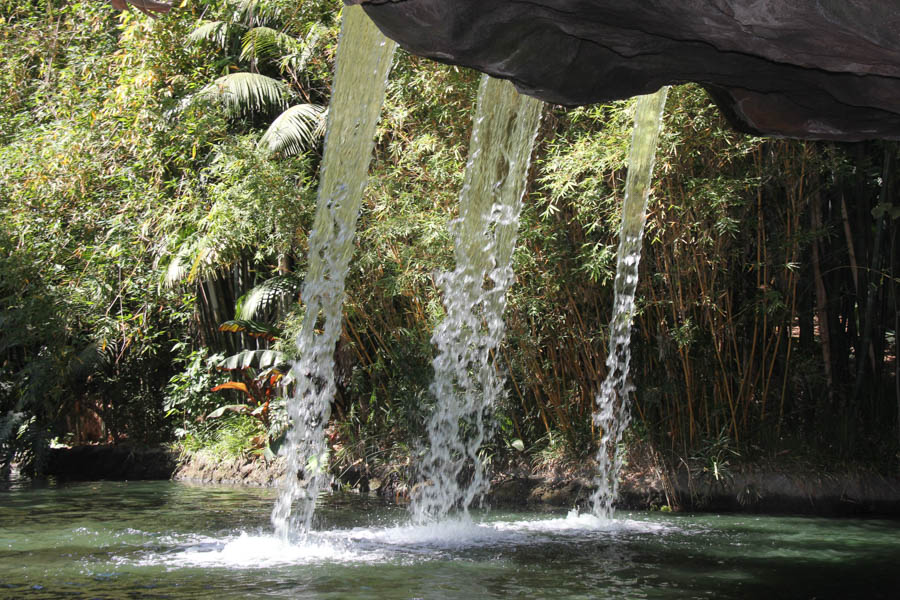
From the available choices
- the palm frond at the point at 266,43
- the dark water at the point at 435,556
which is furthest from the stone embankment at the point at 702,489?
the palm frond at the point at 266,43

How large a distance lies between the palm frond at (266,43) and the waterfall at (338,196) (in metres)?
2.58

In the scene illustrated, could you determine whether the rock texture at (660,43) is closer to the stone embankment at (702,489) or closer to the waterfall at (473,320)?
the waterfall at (473,320)

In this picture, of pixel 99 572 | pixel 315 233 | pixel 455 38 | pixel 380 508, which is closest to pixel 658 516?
pixel 380 508

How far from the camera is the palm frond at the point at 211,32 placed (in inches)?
390

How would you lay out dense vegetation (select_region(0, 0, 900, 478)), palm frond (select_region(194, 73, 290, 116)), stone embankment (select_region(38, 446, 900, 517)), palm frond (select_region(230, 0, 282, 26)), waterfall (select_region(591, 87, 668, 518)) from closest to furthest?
1. waterfall (select_region(591, 87, 668, 518))
2. stone embankment (select_region(38, 446, 900, 517))
3. dense vegetation (select_region(0, 0, 900, 478))
4. palm frond (select_region(230, 0, 282, 26))
5. palm frond (select_region(194, 73, 290, 116))

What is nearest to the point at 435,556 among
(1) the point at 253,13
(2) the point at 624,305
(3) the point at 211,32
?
(2) the point at 624,305

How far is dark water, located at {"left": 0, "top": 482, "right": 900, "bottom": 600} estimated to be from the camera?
4.33m

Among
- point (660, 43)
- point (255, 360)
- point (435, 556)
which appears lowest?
point (435, 556)

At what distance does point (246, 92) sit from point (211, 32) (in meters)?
1.12

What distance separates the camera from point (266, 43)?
930 centimetres

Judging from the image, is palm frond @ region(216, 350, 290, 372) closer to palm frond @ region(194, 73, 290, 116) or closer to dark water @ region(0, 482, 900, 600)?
dark water @ region(0, 482, 900, 600)

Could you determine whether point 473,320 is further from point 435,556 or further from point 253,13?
point 253,13

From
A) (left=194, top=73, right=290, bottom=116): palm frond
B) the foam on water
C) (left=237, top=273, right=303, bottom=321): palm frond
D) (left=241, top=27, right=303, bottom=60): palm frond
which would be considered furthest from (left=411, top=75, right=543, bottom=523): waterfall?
(left=194, top=73, right=290, bottom=116): palm frond

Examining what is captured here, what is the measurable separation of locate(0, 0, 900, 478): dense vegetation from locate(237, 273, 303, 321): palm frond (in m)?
0.03
